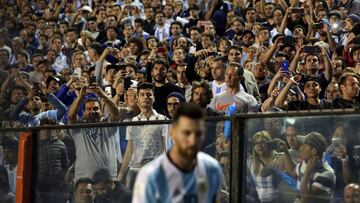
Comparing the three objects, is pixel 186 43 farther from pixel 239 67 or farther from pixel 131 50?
pixel 239 67

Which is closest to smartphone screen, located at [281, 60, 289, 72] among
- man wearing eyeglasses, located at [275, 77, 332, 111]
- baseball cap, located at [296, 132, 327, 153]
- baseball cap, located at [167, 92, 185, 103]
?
man wearing eyeglasses, located at [275, 77, 332, 111]

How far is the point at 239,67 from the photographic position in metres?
12.5

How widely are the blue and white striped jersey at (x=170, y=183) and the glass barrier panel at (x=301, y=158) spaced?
271cm

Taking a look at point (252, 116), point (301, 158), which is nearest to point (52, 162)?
point (252, 116)

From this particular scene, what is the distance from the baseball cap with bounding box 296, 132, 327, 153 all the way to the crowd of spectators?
0.45 metres

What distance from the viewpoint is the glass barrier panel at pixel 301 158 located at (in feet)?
30.0

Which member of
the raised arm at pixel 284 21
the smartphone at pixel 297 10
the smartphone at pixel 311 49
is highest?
the smartphone at pixel 297 10

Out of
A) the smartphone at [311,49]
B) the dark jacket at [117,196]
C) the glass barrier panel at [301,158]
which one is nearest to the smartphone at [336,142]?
the glass barrier panel at [301,158]

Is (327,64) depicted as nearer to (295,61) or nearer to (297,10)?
(295,61)

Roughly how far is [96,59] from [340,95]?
8029 mm

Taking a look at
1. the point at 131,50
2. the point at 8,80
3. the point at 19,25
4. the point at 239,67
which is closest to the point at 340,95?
the point at 239,67

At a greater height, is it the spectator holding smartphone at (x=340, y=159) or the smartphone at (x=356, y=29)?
the smartphone at (x=356, y=29)

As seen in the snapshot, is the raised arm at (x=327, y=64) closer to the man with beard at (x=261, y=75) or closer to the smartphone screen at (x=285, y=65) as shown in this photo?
the smartphone screen at (x=285, y=65)

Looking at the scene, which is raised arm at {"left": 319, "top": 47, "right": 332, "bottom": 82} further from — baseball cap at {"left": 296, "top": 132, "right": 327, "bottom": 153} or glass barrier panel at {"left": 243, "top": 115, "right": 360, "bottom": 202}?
baseball cap at {"left": 296, "top": 132, "right": 327, "bottom": 153}
